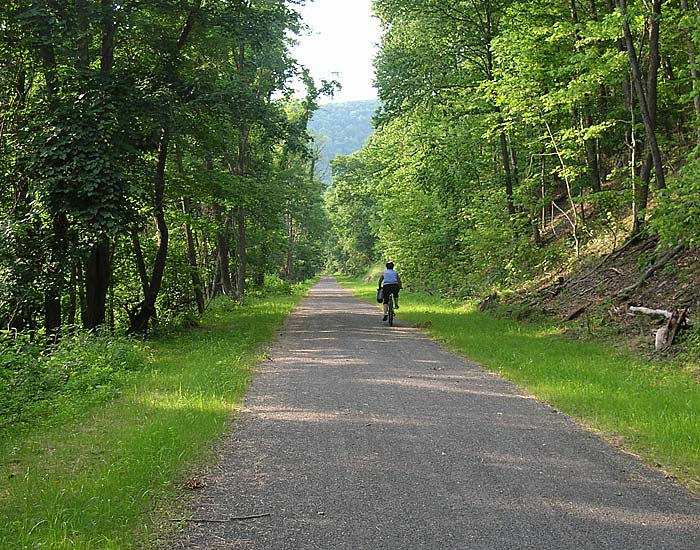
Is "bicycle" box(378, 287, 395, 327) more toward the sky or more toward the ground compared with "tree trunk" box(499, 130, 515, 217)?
more toward the ground

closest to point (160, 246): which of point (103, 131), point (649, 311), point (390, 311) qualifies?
point (103, 131)

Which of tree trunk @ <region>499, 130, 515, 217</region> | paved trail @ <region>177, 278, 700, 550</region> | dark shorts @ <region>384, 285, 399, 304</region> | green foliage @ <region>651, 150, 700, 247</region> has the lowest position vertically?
paved trail @ <region>177, 278, 700, 550</region>

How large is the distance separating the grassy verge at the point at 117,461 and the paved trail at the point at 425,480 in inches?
14.0

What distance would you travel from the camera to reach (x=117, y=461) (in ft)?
19.1

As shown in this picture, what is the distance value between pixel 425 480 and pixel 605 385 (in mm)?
4657

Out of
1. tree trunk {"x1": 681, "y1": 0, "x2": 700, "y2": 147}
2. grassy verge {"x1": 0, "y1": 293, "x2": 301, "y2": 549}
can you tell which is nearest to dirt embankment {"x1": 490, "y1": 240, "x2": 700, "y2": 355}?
tree trunk {"x1": 681, "y1": 0, "x2": 700, "y2": 147}

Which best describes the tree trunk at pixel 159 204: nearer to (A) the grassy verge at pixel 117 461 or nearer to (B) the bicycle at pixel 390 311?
(B) the bicycle at pixel 390 311

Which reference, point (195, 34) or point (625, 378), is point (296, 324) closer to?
point (195, 34)

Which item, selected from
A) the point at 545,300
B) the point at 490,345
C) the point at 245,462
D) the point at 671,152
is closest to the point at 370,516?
the point at 245,462

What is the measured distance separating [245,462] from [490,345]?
8.20m

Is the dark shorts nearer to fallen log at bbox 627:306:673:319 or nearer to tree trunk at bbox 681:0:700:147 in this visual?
fallen log at bbox 627:306:673:319

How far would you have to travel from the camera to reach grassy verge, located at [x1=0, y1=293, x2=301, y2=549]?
14.2 feet

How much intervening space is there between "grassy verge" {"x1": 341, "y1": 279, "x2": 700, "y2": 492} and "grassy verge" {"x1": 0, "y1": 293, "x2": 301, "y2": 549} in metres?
4.21

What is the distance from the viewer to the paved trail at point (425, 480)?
14.0 ft
